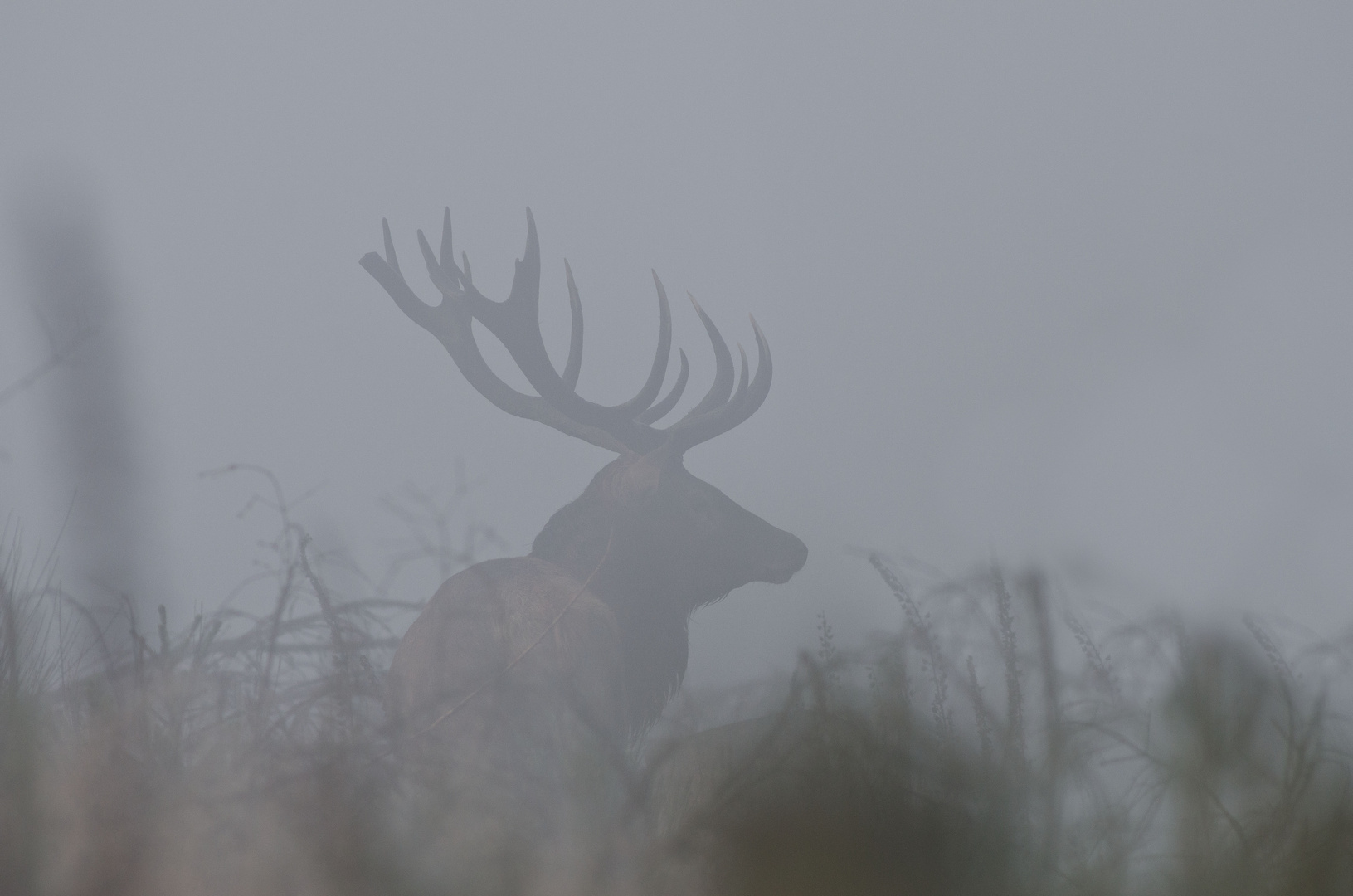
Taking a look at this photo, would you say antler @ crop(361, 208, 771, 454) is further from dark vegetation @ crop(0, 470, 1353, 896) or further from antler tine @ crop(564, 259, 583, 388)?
dark vegetation @ crop(0, 470, 1353, 896)

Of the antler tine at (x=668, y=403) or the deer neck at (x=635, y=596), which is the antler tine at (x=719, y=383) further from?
the deer neck at (x=635, y=596)

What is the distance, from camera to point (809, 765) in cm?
35

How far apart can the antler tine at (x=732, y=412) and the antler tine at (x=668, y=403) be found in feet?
0.69

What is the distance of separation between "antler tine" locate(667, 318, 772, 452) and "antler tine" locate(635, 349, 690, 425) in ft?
0.69

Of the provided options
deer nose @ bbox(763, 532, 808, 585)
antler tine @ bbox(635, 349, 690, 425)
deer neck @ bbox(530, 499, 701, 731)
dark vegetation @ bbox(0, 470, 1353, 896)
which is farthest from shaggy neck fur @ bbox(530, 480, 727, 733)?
dark vegetation @ bbox(0, 470, 1353, 896)

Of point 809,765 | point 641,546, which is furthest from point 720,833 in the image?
point 641,546

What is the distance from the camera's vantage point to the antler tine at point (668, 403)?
316cm

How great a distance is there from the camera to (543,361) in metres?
2.93

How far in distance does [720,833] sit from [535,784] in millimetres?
82

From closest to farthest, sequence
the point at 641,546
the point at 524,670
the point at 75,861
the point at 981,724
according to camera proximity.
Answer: the point at 75,861, the point at 981,724, the point at 524,670, the point at 641,546

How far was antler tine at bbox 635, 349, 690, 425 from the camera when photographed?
3162 mm

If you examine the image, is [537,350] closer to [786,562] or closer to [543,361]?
[543,361]

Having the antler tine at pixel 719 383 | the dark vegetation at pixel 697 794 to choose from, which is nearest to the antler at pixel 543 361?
the antler tine at pixel 719 383

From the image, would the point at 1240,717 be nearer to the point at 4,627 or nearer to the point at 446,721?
the point at 446,721
